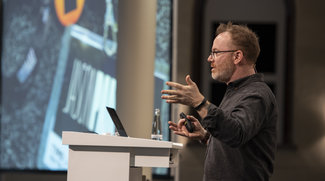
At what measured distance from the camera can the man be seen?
7.30 ft

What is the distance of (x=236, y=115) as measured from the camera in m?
2.28

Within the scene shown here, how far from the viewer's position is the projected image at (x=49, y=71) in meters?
7.83

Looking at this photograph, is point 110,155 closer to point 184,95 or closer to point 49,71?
point 184,95

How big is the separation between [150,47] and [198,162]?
2412 millimetres

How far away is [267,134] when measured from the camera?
8.13 ft

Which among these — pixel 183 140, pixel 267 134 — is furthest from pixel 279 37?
pixel 267 134

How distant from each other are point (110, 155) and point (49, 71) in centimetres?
550

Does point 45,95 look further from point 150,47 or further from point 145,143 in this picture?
point 145,143

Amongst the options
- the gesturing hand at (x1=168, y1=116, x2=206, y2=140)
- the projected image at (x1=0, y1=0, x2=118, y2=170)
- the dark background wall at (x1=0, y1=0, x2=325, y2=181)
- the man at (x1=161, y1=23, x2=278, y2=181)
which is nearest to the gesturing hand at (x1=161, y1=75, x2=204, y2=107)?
the man at (x1=161, y1=23, x2=278, y2=181)

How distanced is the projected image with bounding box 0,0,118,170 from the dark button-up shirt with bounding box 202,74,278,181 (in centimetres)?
535

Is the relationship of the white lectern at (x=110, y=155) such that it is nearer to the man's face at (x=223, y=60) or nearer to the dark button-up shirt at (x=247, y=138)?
the dark button-up shirt at (x=247, y=138)

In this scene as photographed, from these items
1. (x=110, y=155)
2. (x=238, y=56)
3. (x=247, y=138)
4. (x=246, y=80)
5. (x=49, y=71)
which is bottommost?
(x=110, y=155)

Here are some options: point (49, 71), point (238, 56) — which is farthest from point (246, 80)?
point (49, 71)

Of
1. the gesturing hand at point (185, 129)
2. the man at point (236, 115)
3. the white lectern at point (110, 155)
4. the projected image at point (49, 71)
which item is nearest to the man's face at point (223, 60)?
the man at point (236, 115)
